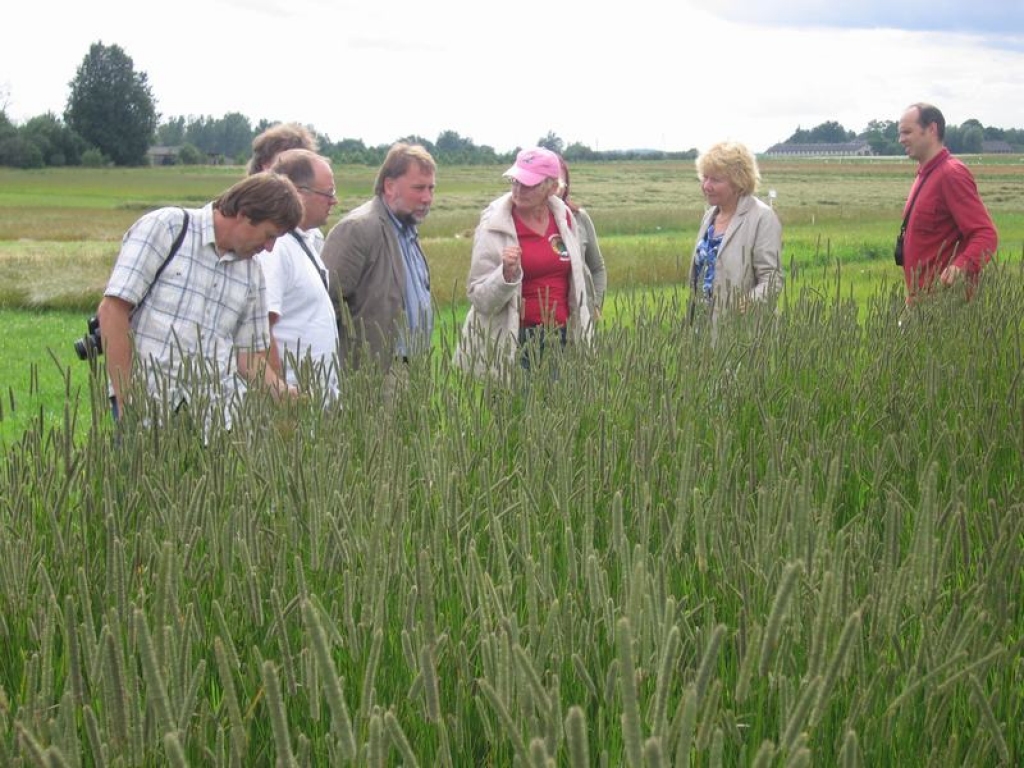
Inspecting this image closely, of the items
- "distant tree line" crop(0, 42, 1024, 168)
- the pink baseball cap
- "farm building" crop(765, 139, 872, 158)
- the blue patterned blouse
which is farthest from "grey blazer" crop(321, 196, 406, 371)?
"farm building" crop(765, 139, 872, 158)

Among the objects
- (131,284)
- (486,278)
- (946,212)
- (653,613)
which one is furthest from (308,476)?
(946,212)

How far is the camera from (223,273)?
4.41 m

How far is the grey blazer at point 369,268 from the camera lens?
5.63 m

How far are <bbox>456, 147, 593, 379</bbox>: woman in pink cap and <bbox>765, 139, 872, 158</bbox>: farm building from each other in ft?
536

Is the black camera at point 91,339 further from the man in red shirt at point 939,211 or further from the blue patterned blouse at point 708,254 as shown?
the man in red shirt at point 939,211

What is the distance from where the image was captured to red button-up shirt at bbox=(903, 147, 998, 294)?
7.18 m

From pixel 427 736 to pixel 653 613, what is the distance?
37 cm

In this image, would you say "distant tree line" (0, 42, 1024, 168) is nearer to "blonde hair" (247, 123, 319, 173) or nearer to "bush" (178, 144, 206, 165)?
"bush" (178, 144, 206, 165)

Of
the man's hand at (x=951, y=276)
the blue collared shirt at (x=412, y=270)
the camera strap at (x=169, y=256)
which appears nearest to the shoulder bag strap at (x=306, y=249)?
the blue collared shirt at (x=412, y=270)

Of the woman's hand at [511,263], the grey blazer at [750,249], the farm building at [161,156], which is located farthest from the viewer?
the farm building at [161,156]

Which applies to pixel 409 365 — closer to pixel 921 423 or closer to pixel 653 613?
pixel 921 423

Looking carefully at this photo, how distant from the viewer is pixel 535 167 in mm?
6098

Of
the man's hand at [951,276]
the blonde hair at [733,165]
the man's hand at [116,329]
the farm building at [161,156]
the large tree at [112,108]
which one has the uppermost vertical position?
the large tree at [112,108]

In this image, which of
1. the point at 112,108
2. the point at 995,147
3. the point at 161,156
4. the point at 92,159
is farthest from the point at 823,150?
the point at 92,159
